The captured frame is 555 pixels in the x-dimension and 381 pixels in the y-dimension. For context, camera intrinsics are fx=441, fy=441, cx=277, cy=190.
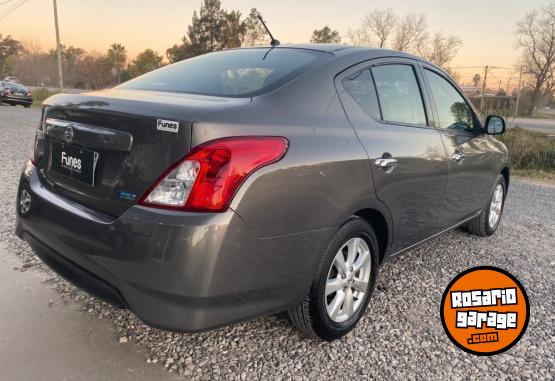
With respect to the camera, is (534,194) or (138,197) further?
(534,194)

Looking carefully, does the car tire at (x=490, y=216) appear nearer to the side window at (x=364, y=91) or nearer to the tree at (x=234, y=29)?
the side window at (x=364, y=91)

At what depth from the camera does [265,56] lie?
2.80 meters

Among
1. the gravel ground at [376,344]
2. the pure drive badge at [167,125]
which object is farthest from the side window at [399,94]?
the pure drive badge at [167,125]

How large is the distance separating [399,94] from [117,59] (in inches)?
2854

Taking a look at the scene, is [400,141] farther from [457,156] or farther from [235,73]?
[235,73]

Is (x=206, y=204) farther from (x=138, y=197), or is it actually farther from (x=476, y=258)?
(x=476, y=258)

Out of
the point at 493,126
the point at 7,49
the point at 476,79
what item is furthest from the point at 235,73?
the point at 7,49

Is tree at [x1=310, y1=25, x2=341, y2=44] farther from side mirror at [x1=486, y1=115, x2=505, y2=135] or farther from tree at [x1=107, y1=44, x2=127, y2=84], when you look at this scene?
side mirror at [x1=486, y1=115, x2=505, y2=135]

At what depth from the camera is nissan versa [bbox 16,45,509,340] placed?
1.73 meters

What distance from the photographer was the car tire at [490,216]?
14.4 ft

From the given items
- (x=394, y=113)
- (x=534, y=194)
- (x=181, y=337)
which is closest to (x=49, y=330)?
(x=181, y=337)

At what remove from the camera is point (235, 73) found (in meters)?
2.58

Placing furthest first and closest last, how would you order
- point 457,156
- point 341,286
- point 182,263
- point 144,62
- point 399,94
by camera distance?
point 144,62 < point 457,156 < point 399,94 < point 341,286 < point 182,263

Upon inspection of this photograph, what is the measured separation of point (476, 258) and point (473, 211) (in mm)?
419
